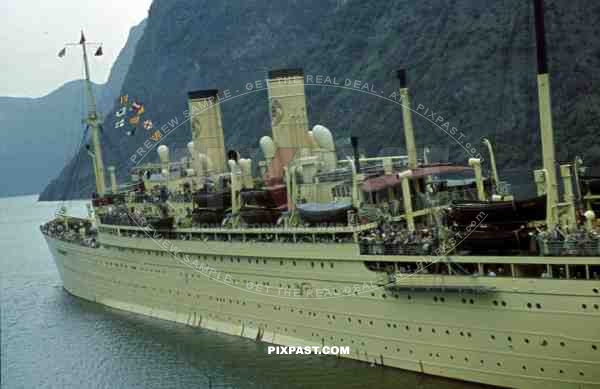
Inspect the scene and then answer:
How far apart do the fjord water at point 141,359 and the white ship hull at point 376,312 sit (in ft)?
1.94

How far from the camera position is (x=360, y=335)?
22.5m

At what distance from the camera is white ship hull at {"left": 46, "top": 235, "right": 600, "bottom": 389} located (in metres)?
17.5

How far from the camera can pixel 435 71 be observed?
259ft

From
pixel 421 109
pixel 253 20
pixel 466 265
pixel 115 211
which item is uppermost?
pixel 253 20

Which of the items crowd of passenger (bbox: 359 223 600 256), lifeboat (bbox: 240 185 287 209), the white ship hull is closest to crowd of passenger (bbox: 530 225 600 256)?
crowd of passenger (bbox: 359 223 600 256)

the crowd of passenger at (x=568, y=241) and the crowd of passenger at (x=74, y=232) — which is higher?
the crowd of passenger at (x=74, y=232)

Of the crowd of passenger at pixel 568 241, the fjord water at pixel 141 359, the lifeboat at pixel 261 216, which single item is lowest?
the fjord water at pixel 141 359

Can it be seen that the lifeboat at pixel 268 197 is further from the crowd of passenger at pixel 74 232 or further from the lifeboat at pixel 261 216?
the crowd of passenger at pixel 74 232

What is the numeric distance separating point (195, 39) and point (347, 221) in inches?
5103

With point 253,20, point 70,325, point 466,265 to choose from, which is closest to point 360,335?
point 466,265

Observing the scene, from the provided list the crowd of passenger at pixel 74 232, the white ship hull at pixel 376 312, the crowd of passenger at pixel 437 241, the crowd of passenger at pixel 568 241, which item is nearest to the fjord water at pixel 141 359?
the white ship hull at pixel 376 312

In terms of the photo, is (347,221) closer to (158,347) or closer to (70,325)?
(158,347)

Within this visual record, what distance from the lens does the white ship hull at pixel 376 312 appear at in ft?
57.3

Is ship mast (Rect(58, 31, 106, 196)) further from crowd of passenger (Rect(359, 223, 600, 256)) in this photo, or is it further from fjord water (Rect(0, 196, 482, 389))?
crowd of passenger (Rect(359, 223, 600, 256))
